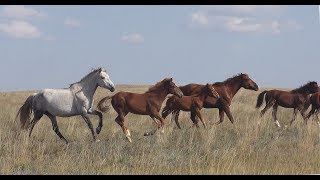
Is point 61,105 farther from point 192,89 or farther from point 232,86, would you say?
point 232,86

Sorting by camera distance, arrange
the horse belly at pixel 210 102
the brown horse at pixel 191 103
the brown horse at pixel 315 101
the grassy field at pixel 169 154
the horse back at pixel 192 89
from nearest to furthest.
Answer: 1. the grassy field at pixel 169 154
2. the brown horse at pixel 191 103
3. the horse belly at pixel 210 102
4. the horse back at pixel 192 89
5. the brown horse at pixel 315 101

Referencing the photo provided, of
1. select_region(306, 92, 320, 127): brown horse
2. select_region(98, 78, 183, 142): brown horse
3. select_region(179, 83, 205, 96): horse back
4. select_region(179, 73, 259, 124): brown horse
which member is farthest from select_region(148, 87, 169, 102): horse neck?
select_region(306, 92, 320, 127): brown horse

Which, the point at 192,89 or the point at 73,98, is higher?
the point at 73,98

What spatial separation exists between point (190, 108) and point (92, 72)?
3785mm

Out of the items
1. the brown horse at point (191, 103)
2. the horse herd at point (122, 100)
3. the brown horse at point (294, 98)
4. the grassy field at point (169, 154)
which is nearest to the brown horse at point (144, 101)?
the horse herd at point (122, 100)

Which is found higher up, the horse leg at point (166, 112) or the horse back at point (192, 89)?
the horse back at point (192, 89)

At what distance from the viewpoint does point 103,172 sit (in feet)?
25.9

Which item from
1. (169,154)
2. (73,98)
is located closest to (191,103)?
(73,98)

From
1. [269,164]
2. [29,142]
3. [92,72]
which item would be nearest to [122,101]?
[92,72]

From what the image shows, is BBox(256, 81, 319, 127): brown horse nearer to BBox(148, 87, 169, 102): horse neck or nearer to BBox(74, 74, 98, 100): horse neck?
BBox(148, 87, 169, 102): horse neck

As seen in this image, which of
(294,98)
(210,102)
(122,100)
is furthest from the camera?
(294,98)

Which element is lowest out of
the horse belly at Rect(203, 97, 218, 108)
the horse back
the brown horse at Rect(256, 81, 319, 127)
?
the brown horse at Rect(256, 81, 319, 127)

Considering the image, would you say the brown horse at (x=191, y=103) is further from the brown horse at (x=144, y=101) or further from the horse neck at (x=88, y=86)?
the horse neck at (x=88, y=86)

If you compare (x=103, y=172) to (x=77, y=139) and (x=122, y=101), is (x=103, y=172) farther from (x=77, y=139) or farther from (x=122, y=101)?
(x=122, y=101)
